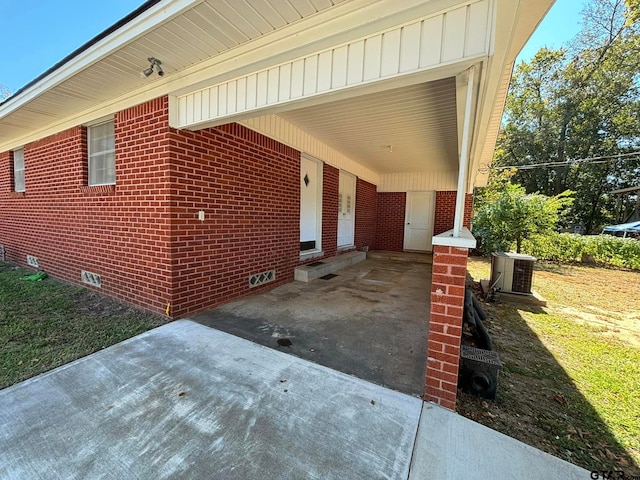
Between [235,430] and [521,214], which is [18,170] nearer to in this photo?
[235,430]

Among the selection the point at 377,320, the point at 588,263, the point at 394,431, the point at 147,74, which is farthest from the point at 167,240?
the point at 588,263

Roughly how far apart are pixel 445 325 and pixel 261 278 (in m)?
3.26

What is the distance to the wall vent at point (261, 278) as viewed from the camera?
4449mm

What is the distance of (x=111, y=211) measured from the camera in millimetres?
3898

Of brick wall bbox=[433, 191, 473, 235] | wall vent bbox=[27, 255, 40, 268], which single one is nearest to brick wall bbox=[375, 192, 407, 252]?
brick wall bbox=[433, 191, 473, 235]

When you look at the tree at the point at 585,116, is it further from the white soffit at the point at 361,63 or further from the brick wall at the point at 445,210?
the white soffit at the point at 361,63

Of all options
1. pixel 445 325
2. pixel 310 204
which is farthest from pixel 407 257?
pixel 445 325

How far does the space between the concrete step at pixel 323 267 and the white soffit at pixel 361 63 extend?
3191 mm

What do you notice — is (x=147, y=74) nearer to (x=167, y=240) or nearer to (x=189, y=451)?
(x=167, y=240)

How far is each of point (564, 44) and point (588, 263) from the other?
16026 millimetres

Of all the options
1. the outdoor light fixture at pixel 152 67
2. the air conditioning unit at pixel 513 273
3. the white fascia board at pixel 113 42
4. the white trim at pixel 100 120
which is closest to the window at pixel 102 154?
the white trim at pixel 100 120

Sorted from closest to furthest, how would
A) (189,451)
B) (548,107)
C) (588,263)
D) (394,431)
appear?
(189,451), (394,431), (588,263), (548,107)

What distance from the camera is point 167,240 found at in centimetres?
324

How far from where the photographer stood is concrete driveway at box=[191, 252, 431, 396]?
7.91 ft
